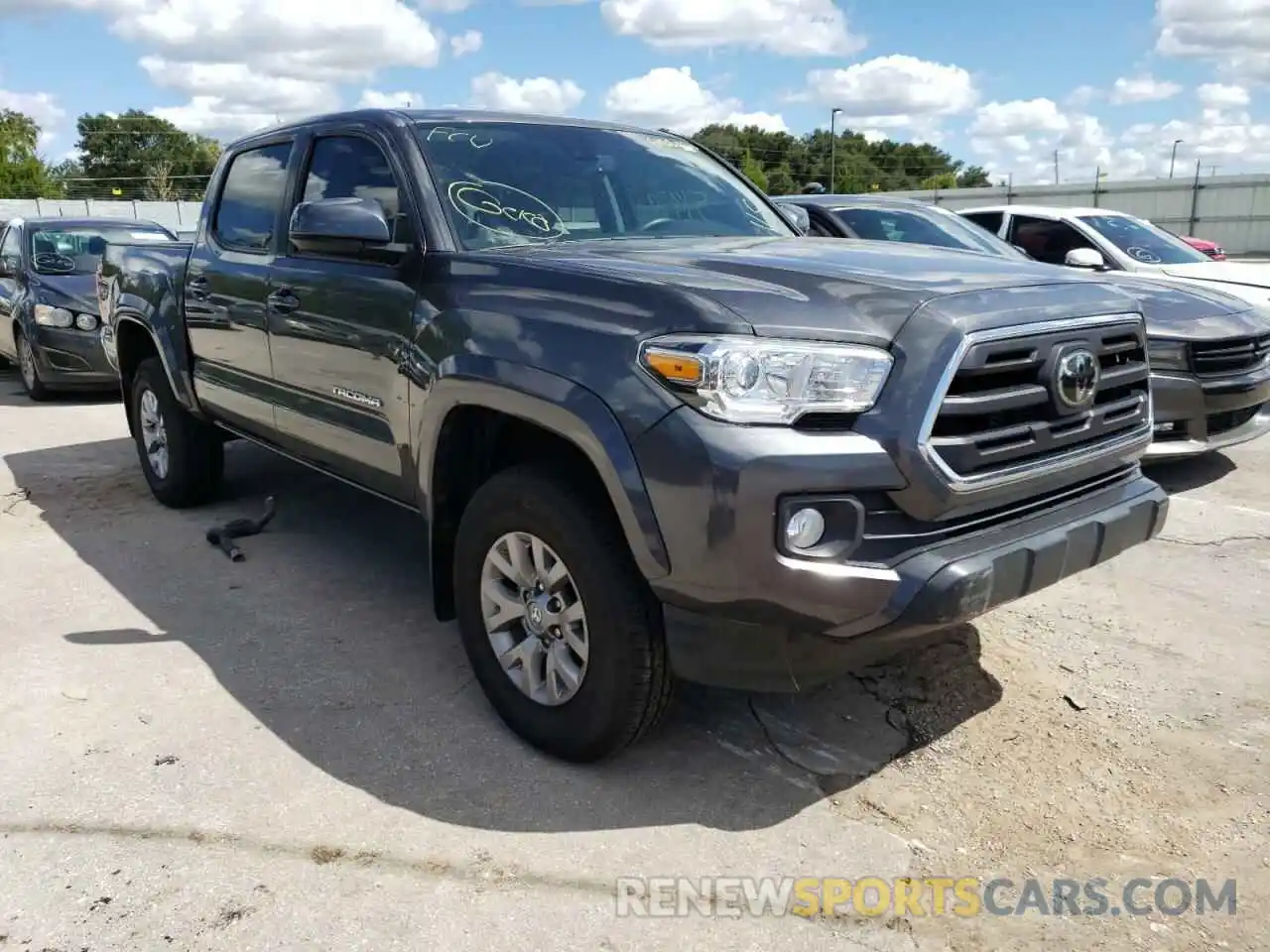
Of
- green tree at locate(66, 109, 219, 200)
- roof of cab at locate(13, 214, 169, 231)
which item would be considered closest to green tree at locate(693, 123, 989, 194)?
green tree at locate(66, 109, 219, 200)

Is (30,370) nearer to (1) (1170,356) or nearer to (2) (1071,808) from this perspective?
(1) (1170,356)

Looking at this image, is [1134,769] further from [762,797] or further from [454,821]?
[454,821]

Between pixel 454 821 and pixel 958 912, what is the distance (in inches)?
51.8

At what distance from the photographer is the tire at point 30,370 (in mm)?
9539

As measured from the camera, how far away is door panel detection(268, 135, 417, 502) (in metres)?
Result: 3.54

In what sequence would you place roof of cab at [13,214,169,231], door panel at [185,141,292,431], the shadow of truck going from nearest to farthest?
the shadow of truck → door panel at [185,141,292,431] → roof of cab at [13,214,169,231]

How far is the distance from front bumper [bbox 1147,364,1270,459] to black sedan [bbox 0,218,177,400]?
27.5ft

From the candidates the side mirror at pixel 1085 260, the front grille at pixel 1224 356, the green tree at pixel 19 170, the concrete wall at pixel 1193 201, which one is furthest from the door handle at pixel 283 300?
the green tree at pixel 19 170

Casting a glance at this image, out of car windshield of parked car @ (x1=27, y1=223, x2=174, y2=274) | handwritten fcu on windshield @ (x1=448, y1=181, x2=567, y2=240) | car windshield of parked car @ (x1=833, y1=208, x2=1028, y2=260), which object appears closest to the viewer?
handwritten fcu on windshield @ (x1=448, y1=181, x2=567, y2=240)

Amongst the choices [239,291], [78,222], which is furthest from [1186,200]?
[239,291]

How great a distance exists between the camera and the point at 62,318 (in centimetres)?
934

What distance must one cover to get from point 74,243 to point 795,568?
9.96m

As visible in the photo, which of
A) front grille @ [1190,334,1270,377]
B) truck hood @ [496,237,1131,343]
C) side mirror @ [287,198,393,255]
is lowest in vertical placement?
front grille @ [1190,334,1270,377]

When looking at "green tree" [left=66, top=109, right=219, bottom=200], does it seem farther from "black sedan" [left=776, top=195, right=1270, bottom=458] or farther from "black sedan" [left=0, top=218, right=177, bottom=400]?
"black sedan" [left=776, top=195, right=1270, bottom=458]
